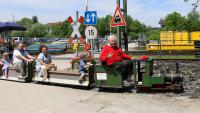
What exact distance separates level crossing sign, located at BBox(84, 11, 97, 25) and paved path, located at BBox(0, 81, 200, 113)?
4599 mm

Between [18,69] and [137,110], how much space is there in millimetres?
6611

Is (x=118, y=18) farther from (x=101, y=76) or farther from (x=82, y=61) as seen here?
(x=101, y=76)

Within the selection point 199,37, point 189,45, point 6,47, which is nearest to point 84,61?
point 6,47

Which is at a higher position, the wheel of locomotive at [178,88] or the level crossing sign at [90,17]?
the level crossing sign at [90,17]

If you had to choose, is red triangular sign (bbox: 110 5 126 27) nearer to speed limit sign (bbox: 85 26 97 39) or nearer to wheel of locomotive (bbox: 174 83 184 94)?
speed limit sign (bbox: 85 26 97 39)

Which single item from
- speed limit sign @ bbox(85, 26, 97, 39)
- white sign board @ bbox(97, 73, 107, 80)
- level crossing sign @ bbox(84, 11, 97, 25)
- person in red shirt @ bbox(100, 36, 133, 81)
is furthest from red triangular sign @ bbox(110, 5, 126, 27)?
level crossing sign @ bbox(84, 11, 97, 25)

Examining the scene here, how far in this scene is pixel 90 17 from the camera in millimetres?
15875

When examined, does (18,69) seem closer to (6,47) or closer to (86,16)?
(86,16)

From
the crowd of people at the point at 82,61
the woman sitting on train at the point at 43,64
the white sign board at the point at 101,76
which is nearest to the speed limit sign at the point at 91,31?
the crowd of people at the point at 82,61

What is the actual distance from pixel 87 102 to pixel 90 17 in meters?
6.68

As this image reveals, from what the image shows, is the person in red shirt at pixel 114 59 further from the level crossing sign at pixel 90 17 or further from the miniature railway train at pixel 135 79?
the level crossing sign at pixel 90 17

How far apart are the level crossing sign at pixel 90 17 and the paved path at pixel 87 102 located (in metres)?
4.60

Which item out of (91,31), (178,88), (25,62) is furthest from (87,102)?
(91,31)

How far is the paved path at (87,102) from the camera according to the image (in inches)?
348
